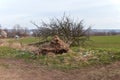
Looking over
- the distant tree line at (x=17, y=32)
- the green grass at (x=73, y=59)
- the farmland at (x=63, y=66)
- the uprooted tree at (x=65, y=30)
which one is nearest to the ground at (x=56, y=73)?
the farmland at (x=63, y=66)

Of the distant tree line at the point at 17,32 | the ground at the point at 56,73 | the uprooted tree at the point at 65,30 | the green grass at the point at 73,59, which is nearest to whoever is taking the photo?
the ground at the point at 56,73

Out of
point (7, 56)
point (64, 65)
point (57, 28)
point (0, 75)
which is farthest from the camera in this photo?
point (57, 28)

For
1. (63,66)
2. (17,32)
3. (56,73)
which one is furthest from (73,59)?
(17,32)

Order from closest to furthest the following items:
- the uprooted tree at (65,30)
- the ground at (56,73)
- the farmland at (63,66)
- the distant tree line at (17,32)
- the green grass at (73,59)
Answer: the ground at (56,73) → the farmland at (63,66) → the green grass at (73,59) → the uprooted tree at (65,30) → the distant tree line at (17,32)

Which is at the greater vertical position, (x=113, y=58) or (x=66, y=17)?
(x=66, y=17)

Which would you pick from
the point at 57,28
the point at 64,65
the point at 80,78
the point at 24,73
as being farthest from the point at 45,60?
the point at 57,28

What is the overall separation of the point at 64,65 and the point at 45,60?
1.43 meters

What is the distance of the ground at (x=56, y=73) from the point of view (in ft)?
38.4

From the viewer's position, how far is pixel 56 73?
12.8 m

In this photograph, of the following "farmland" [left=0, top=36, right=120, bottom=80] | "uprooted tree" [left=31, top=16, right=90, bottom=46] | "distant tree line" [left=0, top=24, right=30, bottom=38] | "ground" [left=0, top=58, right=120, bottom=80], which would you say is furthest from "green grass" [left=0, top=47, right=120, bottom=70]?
"distant tree line" [left=0, top=24, right=30, bottom=38]

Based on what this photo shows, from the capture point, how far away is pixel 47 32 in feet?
98.0

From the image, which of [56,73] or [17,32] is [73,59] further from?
[17,32]

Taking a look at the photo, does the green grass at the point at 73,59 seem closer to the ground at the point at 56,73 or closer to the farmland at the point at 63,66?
the farmland at the point at 63,66

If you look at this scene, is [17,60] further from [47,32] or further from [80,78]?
[47,32]
